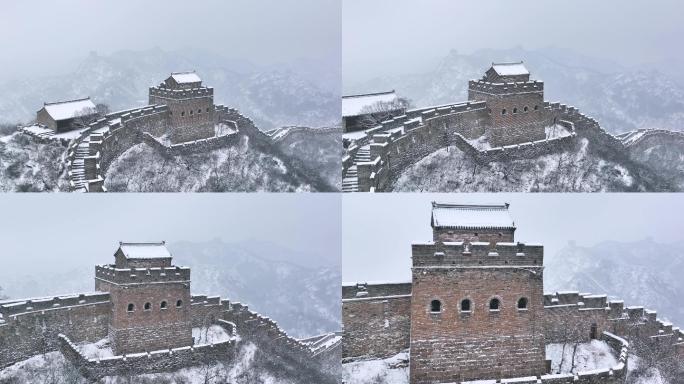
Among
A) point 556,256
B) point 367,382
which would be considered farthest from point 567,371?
point 556,256

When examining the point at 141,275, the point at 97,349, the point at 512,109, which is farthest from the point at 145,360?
the point at 512,109

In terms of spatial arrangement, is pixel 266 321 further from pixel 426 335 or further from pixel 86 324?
pixel 426 335

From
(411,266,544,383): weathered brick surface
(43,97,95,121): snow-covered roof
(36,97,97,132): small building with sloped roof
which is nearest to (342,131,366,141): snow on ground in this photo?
(411,266,544,383): weathered brick surface

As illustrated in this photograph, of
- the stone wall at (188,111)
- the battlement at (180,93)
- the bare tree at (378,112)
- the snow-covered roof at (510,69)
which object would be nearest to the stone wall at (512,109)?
the snow-covered roof at (510,69)

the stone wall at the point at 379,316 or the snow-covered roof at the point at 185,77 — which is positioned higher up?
the snow-covered roof at the point at 185,77

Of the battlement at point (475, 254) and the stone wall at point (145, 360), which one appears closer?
the battlement at point (475, 254)

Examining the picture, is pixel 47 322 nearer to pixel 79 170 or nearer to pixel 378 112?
pixel 79 170

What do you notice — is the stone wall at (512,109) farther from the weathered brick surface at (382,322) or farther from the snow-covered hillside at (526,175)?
the weathered brick surface at (382,322)
